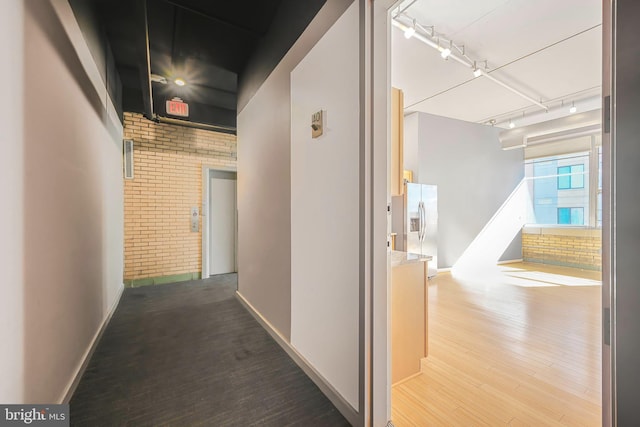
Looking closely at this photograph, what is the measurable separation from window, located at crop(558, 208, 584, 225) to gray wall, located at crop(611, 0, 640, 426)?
788cm

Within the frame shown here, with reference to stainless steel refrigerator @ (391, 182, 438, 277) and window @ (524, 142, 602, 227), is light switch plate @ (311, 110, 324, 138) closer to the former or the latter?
stainless steel refrigerator @ (391, 182, 438, 277)

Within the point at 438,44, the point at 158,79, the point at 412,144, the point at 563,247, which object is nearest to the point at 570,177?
the point at 563,247

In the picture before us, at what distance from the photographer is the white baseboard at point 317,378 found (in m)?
1.67

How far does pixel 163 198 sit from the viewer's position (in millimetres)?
4969

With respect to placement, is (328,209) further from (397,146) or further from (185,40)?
(185,40)

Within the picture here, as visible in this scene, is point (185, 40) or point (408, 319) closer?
point (408, 319)

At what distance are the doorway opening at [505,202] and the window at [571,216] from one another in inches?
1.0

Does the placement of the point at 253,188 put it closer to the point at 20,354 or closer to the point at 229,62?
the point at 229,62

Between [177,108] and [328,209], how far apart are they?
12.9ft

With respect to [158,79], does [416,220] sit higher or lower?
lower

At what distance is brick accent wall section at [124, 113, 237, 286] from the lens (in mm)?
4707

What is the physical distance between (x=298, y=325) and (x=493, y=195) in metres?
6.54

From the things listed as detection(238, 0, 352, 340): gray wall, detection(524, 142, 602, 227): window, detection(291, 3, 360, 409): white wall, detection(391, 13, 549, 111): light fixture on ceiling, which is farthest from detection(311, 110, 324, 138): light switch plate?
detection(524, 142, 602, 227): window

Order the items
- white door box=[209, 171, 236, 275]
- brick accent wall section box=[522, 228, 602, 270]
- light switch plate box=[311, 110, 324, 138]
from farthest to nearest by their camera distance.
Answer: brick accent wall section box=[522, 228, 602, 270] → white door box=[209, 171, 236, 275] → light switch plate box=[311, 110, 324, 138]
